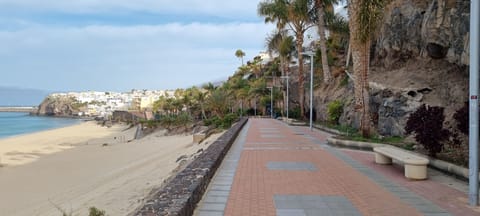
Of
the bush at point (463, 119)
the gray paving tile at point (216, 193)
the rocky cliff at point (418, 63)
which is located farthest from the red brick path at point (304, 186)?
the rocky cliff at point (418, 63)

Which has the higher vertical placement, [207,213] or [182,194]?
[182,194]

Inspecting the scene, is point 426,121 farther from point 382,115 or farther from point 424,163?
point 382,115

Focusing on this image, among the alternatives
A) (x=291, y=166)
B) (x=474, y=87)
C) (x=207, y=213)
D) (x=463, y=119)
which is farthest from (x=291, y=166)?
(x=474, y=87)

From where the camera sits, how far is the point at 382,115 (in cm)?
1842

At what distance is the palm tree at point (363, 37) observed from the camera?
14.6 meters

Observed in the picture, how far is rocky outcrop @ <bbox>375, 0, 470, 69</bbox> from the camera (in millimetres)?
13539

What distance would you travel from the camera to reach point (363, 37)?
49.3 feet

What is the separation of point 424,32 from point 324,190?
11.9 meters

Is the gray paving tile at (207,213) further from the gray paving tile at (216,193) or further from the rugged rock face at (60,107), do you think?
the rugged rock face at (60,107)

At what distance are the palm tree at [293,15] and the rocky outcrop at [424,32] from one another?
414 inches

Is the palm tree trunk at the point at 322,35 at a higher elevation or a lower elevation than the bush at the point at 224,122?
higher

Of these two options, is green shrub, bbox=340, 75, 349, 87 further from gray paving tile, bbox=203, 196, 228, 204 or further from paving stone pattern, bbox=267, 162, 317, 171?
gray paving tile, bbox=203, 196, 228, 204

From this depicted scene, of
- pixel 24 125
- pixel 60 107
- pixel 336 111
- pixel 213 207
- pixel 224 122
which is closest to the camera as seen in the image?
pixel 213 207

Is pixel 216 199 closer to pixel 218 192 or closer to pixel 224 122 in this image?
pixel 218 192
